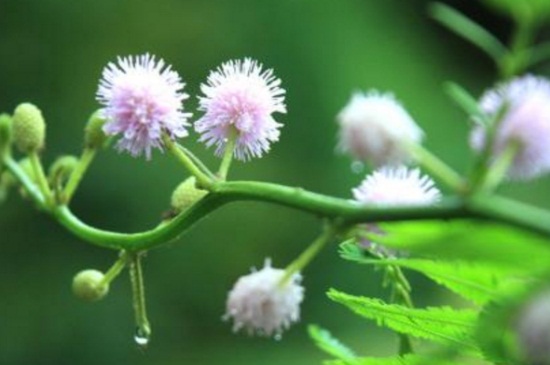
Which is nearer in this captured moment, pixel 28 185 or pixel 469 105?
pixel 469 105

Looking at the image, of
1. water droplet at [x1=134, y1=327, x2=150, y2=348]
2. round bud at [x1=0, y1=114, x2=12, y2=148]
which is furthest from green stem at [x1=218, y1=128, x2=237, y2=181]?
round bud at [x1=0, y1=114, x2=12, y2=148]

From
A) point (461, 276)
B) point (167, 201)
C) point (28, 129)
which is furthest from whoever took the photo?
point (167, 201)

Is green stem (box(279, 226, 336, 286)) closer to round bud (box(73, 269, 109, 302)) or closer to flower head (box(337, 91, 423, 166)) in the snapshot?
flower head (box(337, 91, 423, 166))

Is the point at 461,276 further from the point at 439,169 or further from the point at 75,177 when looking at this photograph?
the point at 75,177

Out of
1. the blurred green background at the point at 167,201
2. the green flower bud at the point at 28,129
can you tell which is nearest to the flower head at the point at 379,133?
the green flower bud at the point at 28,129

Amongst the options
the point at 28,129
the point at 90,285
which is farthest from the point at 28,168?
the point at 90,285
